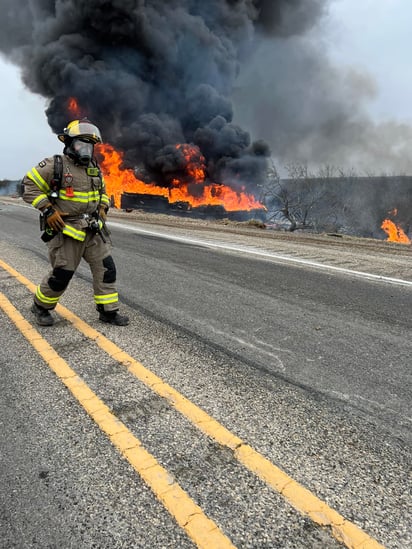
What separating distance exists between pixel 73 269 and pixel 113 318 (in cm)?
57

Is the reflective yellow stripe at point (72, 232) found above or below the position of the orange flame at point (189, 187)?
below

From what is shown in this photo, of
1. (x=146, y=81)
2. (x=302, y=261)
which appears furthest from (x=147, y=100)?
(x=302, y=261)

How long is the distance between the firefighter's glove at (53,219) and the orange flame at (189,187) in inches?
1235

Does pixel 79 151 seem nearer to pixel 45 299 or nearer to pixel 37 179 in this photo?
pixel 37 179

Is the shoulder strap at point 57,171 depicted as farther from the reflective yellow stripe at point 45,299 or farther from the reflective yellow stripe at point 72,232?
the reflective yellow stripe at point 45,299

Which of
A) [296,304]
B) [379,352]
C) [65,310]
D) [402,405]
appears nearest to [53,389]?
[65,310]

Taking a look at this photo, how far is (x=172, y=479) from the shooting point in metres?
1.68

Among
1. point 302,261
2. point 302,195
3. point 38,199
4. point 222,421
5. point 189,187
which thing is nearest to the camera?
point 222,421

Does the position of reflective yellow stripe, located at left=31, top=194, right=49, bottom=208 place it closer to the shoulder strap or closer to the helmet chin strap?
the shoulder strap

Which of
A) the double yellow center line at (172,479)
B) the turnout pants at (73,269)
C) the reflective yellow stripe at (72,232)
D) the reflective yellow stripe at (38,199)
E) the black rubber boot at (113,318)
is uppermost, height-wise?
the reflective yellow stripe at (38,199)

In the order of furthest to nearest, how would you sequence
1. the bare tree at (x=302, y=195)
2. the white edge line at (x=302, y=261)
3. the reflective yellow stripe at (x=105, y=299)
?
the bare tree at (x=302, y=195) → the white edge line at (x=302, y=261) → the reflective yellow stripe at (x=105, y=299)

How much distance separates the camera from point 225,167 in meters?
38.0

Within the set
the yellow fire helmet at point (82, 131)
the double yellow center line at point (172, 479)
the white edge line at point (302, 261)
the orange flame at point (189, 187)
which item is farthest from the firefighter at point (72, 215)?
the orange flame at point (189, 187)

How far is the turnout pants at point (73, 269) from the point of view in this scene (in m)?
3.55
